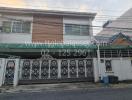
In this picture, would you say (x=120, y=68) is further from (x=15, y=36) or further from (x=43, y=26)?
(x=15, y=36)

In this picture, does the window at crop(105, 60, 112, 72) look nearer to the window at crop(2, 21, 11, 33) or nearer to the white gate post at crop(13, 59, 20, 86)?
the white gate post at crop(13, 59, 20, 86)

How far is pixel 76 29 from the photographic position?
17.9 m

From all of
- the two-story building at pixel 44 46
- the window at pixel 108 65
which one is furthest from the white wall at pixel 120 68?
the two-story building at pixel 44 46

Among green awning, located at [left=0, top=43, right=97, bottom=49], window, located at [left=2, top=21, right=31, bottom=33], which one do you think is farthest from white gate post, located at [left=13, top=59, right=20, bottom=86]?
window, located at [left=2, top=21, right=31, bottom=33]

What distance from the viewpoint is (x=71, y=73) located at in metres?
13.5

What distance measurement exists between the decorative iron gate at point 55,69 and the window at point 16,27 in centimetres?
518

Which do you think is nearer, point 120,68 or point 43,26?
point 120,68

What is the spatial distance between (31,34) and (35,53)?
3.05m

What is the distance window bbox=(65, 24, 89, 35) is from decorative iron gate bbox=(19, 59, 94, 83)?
4.99 metres

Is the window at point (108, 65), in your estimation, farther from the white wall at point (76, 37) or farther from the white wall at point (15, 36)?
the white wall at point (15, 36)

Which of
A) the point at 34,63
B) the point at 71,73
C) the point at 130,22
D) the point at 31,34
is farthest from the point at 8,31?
the point at 130,22

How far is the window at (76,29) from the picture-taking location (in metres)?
17.8

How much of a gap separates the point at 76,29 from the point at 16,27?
675 centimetres

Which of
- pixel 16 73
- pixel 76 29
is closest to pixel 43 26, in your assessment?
pixel 76 29
